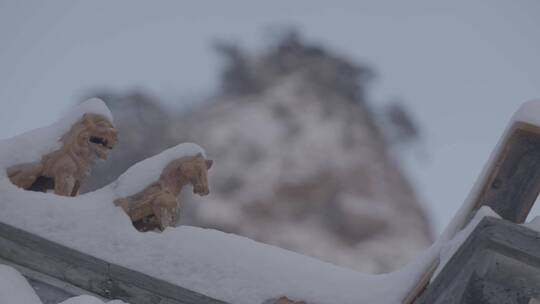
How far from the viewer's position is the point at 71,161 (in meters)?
8.79

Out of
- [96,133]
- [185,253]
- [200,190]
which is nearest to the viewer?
[185,253]

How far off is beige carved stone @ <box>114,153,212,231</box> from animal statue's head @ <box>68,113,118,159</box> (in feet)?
1.30

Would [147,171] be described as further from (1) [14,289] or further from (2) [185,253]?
(1) [14,289]

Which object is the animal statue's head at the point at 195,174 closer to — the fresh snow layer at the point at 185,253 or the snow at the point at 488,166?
the fresh snow layer at the point at 185,253

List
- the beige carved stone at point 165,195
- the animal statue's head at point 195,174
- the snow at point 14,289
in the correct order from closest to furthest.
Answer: the snow at point 14,289 → the beige carved stone at point 165,195 → the animal statue's head at point 195,174

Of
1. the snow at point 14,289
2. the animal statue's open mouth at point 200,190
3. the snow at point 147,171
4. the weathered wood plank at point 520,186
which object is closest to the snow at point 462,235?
the weathered wood plank at point 520,186

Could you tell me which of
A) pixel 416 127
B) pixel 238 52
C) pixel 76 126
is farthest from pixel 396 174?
pixel 76 126

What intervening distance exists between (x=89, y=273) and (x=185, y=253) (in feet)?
1.78

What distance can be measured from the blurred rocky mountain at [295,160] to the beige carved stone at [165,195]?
9.92 metres

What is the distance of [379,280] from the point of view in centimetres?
866

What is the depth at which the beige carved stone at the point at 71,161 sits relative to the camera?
28.7 feet

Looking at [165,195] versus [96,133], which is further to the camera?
[96,133]

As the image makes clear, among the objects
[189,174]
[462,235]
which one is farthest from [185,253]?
[462,235]

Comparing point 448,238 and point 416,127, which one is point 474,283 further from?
point 416,127
